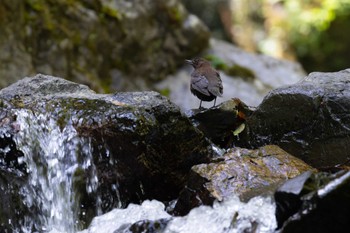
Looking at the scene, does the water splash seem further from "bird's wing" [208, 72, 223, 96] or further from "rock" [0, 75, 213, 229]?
"bird's wing" [208, 72, 223, 96]

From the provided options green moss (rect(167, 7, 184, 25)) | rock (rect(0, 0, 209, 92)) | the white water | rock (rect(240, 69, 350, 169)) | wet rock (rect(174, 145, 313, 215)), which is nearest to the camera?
the white water

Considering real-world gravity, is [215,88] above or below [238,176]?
above

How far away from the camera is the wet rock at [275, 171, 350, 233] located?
3086mm

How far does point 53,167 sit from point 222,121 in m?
1.69

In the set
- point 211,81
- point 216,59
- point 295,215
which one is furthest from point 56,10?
point 295,215

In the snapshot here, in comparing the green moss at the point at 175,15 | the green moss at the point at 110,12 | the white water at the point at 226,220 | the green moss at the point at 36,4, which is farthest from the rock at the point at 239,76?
the white water at the point at 226,220

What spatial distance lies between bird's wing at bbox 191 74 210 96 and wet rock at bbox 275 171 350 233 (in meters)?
2.62

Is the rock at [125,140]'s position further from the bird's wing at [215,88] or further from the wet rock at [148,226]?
the bird's wing at [215,88]

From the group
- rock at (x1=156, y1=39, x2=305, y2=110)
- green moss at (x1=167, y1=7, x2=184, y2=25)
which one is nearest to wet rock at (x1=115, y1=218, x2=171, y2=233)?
rock at (x1=156, y1=39, x2=305, y2=110)

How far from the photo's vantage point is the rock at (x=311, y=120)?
4816 millimetres

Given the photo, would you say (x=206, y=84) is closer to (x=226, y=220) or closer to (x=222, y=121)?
(x=222, y=121)

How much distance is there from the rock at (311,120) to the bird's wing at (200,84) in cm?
81

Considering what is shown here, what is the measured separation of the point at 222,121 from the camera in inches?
216

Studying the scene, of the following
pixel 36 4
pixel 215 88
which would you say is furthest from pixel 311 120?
pixel 36 4
